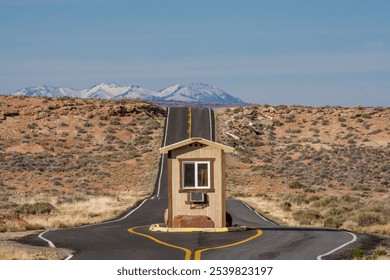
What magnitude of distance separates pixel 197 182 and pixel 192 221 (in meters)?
1.61

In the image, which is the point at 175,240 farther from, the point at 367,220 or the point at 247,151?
the point at 247,151

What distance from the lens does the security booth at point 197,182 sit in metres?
29.3

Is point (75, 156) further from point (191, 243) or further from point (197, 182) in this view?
point (191, 243)

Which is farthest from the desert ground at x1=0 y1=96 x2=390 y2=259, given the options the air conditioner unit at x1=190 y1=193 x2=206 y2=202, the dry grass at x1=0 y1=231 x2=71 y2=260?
the air conditioner unit at x1=190 y1=193 x2=206 y2=202

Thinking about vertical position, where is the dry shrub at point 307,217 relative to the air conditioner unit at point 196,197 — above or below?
below

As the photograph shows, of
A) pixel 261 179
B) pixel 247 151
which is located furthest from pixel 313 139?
pixel 261 179

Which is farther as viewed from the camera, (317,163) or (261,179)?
(317,163)

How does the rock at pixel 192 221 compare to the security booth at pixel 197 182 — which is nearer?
the rock at pixel 192 221

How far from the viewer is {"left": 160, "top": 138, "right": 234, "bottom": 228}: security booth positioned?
29281mm

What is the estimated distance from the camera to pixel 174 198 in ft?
96.5

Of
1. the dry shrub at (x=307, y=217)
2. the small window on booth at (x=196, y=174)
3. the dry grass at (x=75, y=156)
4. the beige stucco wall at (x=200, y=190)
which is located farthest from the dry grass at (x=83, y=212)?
Answer: the dry shrub at (x=307, y=217)

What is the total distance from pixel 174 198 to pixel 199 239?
13.5ft

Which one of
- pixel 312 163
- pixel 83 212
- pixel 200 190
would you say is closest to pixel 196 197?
pixel 200 190

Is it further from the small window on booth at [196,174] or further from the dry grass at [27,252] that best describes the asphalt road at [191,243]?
the small window on booth at [196,174]
